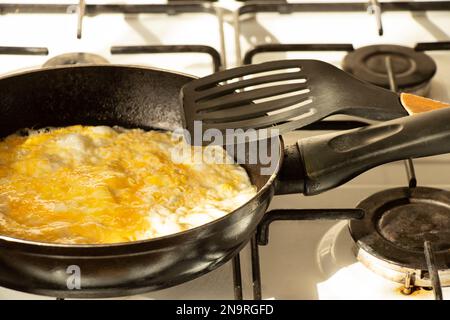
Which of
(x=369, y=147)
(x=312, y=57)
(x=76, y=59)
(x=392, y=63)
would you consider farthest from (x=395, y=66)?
(x=76, y=59)

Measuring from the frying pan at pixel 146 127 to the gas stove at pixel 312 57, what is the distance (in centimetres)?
9

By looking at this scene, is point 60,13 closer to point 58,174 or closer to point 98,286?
point 58,174

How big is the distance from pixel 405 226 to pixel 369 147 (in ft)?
0.50

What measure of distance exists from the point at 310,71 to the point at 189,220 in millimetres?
289

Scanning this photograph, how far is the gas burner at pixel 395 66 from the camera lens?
1328mm

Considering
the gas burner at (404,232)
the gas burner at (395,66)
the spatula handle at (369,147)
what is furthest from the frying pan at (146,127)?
the gas burner at (395,66)

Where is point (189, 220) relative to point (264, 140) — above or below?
below

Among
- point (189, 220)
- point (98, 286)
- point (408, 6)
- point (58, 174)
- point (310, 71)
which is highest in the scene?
point (408, 6)

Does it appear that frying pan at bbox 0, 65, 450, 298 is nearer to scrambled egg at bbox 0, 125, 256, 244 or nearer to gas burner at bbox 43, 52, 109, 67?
scrambled egg at bbox 0, 125, 256, 244

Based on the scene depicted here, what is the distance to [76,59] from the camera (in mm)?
1383

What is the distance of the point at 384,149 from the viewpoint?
0.96 m

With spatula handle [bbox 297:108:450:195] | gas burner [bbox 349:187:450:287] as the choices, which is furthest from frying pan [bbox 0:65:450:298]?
gas burner [bbox 349:187:450:287]

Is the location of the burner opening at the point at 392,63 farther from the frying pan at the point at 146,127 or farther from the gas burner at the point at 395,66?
the frying pan at the point at 146,127
